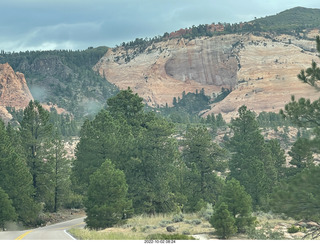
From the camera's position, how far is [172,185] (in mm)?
56281

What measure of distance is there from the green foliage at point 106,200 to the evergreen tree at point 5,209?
A: 9.55 m

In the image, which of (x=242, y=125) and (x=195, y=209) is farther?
(x=242, y=125)

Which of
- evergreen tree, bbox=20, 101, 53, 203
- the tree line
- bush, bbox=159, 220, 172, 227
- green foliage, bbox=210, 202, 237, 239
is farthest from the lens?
evergreen tree, bbox=20, 101, 53, 203

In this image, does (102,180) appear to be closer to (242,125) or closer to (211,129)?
(242,125)

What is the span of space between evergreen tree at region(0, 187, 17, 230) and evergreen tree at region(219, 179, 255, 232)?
2225cm

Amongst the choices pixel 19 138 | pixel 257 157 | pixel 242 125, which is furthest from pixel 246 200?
pixel 19 138

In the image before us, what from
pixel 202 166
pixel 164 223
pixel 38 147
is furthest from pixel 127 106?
pixel 164 223

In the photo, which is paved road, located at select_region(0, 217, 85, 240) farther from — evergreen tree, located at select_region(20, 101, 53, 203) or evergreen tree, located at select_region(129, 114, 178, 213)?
evergreen tree, located at select_region(20, 101, 53, 203)

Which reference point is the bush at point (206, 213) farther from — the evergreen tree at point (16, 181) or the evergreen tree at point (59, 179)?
the evergreen tree at point (59, 179)

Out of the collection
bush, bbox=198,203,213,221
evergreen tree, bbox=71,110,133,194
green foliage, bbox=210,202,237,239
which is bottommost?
bush, bbox=198,203,213,221

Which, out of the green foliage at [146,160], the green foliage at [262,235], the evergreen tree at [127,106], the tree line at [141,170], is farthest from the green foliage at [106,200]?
the evergreen tree at [127,106]

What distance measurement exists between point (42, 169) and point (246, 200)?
106ft

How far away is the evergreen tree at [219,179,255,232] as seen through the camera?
39344 mm

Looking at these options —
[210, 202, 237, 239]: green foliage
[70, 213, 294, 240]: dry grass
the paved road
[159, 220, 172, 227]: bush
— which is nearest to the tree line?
[210, 202, 237, 239]: green foliage
